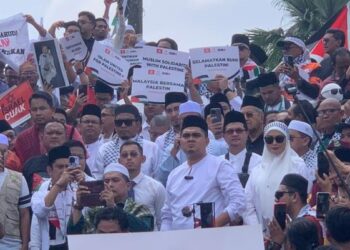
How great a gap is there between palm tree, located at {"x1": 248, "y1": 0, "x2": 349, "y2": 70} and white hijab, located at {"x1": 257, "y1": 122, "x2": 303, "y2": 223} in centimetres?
2262

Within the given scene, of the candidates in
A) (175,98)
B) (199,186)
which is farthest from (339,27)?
(199,186)

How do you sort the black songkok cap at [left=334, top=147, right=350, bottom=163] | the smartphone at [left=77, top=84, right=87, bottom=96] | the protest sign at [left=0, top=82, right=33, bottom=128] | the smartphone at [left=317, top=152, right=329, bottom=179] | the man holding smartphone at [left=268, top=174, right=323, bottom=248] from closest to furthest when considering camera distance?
the man holding smartphone at [left=268, top=174, right=323, bottom=248]
the smartphone at [left=317, top=152, right=329, bottom=179]
the black songkok cap at [left=334, top=147, right=350, bottom=163]
the protest sign at [left=0, top=82, right=33, bottom=128]
the smartphone at [left=77, top=84, right=87, bottom=96]

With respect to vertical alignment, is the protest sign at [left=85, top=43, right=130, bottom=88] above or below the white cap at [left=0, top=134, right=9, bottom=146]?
above

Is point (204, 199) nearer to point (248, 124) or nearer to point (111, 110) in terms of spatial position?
point (248, 124)

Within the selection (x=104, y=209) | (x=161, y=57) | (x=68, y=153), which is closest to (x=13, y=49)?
(x=161, y=57)

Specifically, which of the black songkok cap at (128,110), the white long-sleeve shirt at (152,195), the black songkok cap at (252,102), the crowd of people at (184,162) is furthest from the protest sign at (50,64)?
the white long-sleeve shirt at (152,195)

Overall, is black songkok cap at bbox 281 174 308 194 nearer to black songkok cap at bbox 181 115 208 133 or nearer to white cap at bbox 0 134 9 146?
black songkok cap at bbox 181 115 208 133

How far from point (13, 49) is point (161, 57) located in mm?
2224

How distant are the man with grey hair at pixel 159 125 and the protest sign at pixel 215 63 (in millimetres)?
877

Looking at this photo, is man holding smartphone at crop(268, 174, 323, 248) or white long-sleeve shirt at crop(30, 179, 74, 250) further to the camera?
white long-sleeve shirt at crop(30, 179, 74, 250)

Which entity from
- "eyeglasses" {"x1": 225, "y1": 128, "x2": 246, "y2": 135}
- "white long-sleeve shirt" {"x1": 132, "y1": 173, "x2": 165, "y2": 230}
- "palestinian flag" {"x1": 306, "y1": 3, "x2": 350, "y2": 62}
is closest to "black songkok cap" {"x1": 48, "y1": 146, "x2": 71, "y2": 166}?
"white long-sleeve shirt" {"x1": 132, "y1": 173, "x2": 165, "y2": 230}

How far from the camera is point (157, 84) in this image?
15.0 meters

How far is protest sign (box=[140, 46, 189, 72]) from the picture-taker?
14992 millimetres

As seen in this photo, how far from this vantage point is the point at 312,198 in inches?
439
